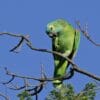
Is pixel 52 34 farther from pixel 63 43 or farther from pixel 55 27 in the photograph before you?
pixel 63 43

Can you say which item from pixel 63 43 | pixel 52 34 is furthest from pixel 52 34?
pixel 63 43

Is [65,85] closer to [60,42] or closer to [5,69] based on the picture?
[60,42]

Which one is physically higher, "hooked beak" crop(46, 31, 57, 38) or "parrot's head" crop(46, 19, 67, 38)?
"parrot's head" crop(46, 19, 67, 38)

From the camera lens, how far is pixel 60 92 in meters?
2.42

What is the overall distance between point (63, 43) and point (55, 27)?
0.81ft

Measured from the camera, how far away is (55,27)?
2.28 m

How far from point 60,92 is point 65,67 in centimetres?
18

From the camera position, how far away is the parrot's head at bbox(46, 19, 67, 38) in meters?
2.22

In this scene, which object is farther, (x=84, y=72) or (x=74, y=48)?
(x=74, y=48)

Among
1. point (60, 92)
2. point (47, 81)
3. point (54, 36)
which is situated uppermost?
point (54, 36)

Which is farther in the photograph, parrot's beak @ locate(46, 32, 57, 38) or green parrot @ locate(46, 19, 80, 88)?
green parrot @ locate(46, 19, 80, 88)

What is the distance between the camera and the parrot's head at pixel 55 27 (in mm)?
2225

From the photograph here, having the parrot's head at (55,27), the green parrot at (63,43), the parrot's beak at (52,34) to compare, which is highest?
the parrot's head at (55,27)

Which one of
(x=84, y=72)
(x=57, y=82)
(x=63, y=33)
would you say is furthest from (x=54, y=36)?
(x=84, y=72)
